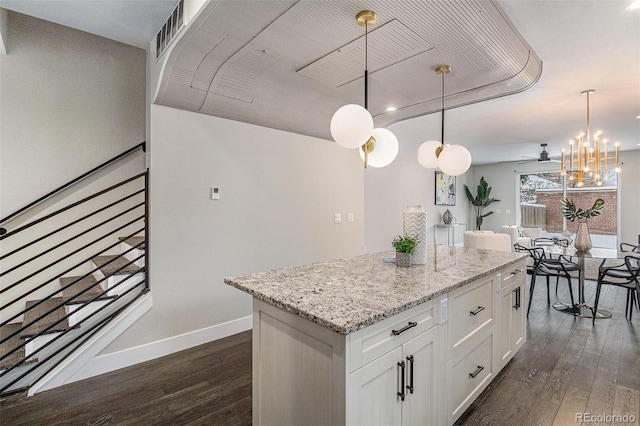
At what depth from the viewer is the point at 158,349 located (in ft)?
8.70

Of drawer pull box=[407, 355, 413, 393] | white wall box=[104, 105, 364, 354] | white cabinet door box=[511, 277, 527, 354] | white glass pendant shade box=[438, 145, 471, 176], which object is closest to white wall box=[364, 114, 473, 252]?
white wall box=[104, 105, 364, 354]

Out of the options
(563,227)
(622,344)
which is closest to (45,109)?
(622,344)

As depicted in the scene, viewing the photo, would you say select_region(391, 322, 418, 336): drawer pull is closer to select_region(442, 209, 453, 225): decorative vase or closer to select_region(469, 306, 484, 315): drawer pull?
select_region(469, 306, 484, 315): drawer pull

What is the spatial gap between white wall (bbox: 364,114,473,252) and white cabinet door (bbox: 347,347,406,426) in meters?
3.74

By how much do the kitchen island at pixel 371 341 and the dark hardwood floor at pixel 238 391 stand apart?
0.79ft

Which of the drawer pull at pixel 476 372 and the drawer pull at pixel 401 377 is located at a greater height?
the drawer pull at pixel 401 377

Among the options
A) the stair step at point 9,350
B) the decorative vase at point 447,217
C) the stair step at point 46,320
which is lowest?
the stair step at point 9,350

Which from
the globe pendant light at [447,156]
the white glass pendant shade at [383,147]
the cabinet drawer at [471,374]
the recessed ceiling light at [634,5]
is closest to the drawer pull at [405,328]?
the cabinet drawer at [471,374]

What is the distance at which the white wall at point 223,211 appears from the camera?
2.67m

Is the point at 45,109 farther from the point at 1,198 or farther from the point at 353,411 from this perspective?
the point at 353,411

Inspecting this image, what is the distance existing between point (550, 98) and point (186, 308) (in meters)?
4.40

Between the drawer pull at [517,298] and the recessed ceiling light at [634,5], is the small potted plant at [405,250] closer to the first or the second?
the drawer pull at [517,298]

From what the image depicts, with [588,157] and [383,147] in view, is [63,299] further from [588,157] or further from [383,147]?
[588,157]

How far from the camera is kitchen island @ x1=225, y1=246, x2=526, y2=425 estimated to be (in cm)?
120
